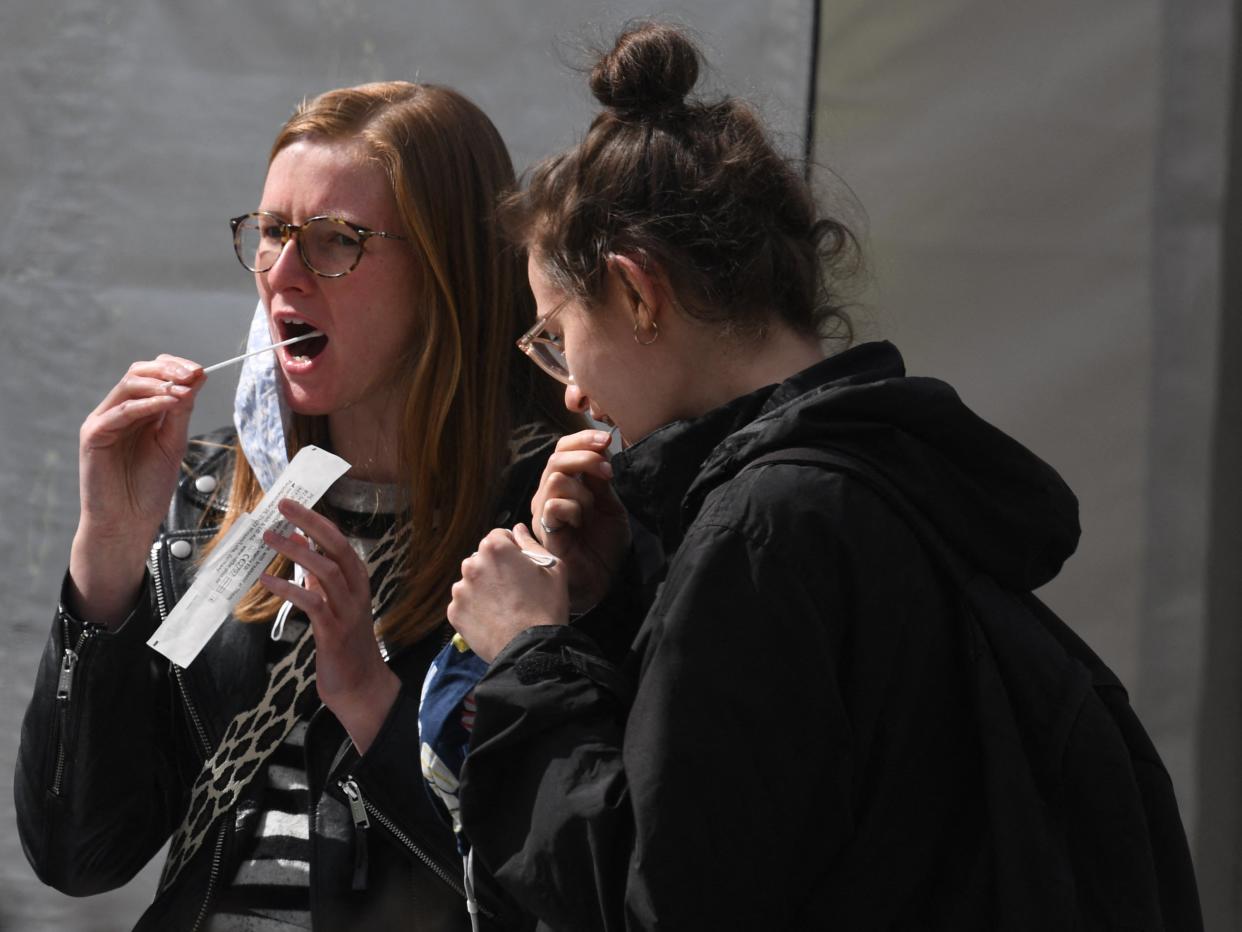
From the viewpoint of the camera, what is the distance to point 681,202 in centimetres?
126

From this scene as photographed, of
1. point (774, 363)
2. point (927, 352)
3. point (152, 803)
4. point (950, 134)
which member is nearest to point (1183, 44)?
point (950, 134)

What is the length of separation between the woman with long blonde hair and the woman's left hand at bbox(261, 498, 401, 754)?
0.12 ft

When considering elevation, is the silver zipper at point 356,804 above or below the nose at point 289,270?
below

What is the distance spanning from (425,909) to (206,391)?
3.70ft

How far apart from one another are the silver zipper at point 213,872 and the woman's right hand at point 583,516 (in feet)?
1.85

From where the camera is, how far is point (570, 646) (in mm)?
1177

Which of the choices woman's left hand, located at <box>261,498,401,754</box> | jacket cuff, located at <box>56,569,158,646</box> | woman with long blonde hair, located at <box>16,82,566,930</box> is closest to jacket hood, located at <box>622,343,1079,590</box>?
woman's left hand, located at <box>261,498,401,754</box>

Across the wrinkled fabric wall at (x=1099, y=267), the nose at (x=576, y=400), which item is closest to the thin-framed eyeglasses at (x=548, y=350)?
the nose at (x=576, y=400)

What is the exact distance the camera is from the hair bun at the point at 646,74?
133 cm

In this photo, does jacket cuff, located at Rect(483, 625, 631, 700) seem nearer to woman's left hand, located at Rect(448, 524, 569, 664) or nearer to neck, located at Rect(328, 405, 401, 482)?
woman's left hand, located at Rect(448, 524, 569, 664)

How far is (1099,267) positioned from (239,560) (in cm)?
143

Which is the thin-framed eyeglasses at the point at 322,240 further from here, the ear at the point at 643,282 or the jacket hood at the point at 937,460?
the jacket hood at the point at 937,460

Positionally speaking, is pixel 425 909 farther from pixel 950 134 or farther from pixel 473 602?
pixel 950 134

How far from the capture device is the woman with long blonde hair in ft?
5.62
